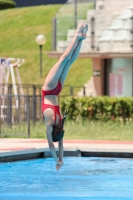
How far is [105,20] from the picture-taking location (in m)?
32.2

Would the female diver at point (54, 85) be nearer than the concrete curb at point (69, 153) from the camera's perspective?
Yes

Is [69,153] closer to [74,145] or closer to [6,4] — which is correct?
[74,145]

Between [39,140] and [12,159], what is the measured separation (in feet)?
12.4

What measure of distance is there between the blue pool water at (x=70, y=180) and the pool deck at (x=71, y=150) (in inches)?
8.2

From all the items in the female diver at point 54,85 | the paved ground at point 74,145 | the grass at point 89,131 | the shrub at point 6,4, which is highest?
the shrub at point 6,4

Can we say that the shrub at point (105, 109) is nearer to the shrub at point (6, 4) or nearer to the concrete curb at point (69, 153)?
the concrete curb at point (69, 153)

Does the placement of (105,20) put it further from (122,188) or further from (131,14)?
(122,188)

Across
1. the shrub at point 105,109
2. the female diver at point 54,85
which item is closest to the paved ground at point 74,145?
the female diver at point 54,85

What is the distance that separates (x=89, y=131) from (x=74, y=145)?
172 inches

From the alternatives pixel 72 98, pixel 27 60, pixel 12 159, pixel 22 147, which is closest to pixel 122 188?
pixel 12 159

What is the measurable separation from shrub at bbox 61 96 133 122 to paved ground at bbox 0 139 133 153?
5703 millimetres

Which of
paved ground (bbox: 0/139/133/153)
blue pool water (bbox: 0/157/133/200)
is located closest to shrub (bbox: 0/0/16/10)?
paved ground (bbox: 0/139/133/153)

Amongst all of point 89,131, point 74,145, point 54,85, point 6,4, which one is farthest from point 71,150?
point 6,4

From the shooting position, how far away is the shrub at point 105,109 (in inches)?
995
